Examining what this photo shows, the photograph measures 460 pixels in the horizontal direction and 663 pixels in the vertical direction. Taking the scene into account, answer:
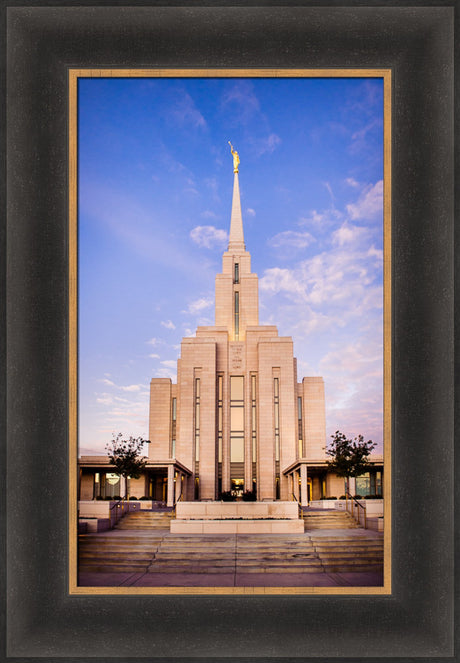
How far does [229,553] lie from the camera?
11.5 metres

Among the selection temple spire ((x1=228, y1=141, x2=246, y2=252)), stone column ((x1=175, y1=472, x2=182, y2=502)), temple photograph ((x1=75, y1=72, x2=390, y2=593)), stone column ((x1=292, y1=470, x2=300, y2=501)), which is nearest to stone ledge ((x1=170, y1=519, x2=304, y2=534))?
temple photograph ((x1=75, y1=72, x2=390, y2=593))

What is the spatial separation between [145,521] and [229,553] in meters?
5.73

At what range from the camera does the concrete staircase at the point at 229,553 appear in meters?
10.5

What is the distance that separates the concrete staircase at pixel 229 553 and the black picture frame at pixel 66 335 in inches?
78.6

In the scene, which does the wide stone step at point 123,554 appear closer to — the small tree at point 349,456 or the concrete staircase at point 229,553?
the concrete staircase at point 229,553

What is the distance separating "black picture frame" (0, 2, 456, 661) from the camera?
7254 millimetres

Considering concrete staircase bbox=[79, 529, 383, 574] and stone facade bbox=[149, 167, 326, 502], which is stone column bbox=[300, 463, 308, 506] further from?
concrete staircase bbox=[79, 529, 383, 574]

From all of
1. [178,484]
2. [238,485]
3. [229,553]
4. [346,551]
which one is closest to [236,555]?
[229,553]

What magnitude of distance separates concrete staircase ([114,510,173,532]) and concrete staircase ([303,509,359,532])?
13.6ft

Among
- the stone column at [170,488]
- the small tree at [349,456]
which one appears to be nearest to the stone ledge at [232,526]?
the small tree at [349,456]

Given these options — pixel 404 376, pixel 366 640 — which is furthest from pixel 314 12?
pixel 366 640

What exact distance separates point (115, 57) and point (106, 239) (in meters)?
3.78

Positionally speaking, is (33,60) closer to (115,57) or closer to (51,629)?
(115,57)

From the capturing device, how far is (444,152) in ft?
25.2
